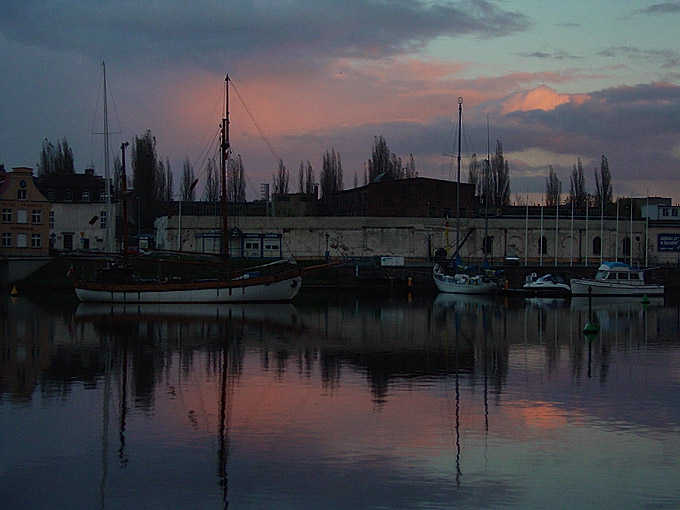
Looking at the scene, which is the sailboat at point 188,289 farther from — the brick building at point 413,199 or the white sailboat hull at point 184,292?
the brick building at point 413,199

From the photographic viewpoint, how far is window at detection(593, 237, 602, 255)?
301 ft

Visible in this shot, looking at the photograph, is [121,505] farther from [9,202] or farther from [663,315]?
[9,202]

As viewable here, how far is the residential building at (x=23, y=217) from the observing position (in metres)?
77.5

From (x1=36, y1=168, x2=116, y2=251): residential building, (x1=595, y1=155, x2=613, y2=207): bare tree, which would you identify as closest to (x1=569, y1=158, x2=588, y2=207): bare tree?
(x1=595, y1=155, x2=613, y2=207): bare tree

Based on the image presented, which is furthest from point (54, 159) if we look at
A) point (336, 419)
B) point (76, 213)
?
point (336, 419)

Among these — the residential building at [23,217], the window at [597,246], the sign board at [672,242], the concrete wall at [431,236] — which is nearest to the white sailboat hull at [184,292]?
the residential building at [23,217]

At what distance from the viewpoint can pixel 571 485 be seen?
45.0ft

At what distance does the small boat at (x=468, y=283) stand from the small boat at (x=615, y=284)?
6539 millimetres

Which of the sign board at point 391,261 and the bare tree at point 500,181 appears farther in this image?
the bare tree at point 500,181

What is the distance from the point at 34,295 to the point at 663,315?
152ft

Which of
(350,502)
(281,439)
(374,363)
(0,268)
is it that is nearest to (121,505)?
(350,502)

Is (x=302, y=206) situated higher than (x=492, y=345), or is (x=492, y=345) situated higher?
(x=302, y=206)

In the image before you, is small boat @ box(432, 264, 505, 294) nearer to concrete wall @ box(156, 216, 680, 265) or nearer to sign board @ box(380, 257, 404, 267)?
sign board @ box(380, 257, 404, 267)

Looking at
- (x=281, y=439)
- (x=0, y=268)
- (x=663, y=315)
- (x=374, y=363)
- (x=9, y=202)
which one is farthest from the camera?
(x=9, y=202)
